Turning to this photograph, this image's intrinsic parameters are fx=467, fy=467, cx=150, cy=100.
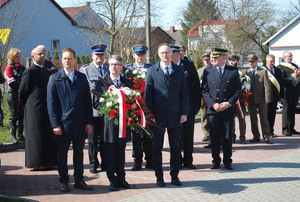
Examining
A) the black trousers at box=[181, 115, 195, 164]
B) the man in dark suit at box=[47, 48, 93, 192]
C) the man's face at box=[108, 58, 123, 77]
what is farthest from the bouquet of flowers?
the man in dark suit at box=[47, 48, 93, 192]

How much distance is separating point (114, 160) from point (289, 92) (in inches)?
312

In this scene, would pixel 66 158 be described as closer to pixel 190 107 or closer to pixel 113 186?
pixel 113 186

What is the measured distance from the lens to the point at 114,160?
298 inches

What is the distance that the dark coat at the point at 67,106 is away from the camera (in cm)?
720

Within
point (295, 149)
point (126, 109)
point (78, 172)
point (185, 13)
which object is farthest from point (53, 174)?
point (185, 13)

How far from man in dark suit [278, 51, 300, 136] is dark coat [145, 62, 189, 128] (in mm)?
6838

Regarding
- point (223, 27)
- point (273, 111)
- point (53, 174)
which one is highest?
point (223, 27)

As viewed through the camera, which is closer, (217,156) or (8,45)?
(217,156)

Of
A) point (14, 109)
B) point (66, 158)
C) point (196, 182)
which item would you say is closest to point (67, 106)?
point (66, 158)

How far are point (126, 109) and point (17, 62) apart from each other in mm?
5127

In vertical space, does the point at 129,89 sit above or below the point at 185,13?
below

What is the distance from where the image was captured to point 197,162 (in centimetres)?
985

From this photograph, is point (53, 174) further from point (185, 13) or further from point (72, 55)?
point (185, 13)

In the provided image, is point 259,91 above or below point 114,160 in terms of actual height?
above
